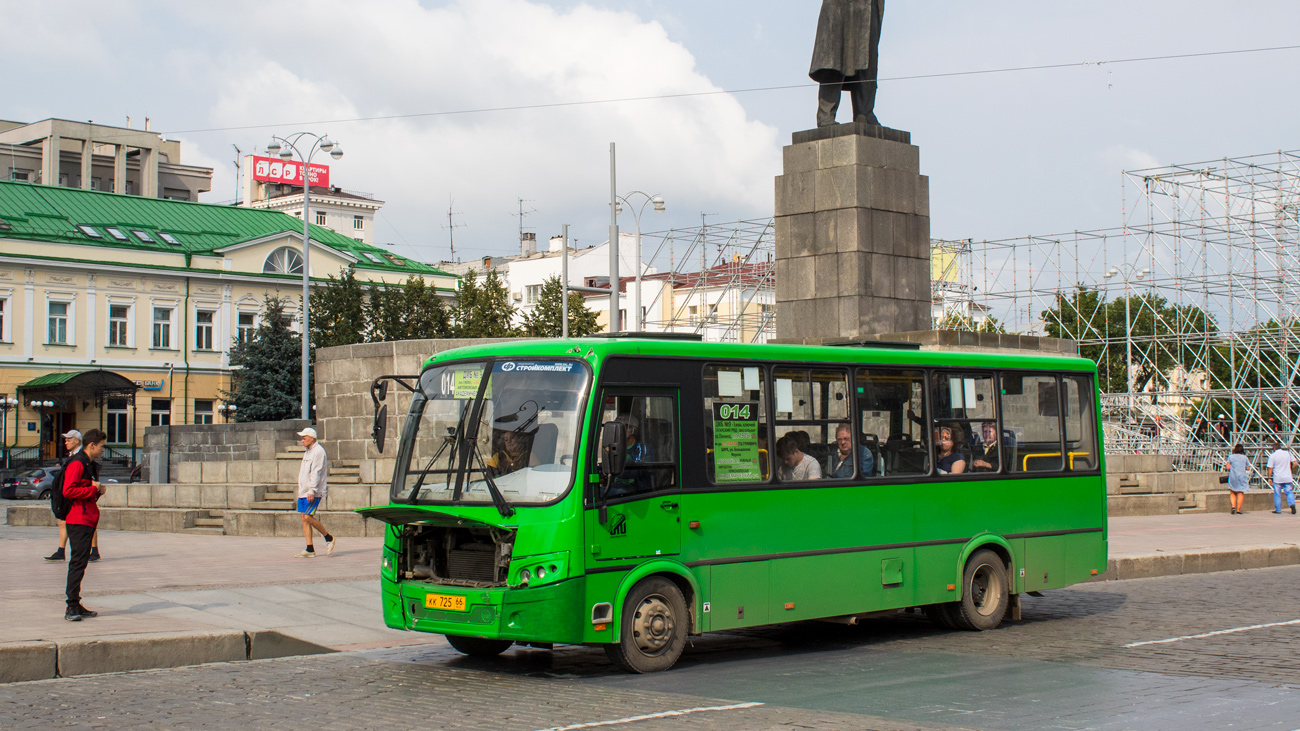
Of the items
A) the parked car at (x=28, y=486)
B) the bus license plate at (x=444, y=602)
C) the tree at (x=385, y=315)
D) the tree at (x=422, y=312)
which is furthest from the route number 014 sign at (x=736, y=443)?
the tree at (x=422, y=312)

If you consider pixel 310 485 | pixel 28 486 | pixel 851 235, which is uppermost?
pixel 851 235

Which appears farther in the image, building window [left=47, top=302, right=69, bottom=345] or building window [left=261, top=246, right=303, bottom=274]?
building window [left=261, top=246, right=303, bottom=274]

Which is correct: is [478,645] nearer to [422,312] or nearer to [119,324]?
[422,312]

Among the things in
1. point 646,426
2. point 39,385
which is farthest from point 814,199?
point 39,385

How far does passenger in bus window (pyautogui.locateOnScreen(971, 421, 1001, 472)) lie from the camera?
12.3 metres

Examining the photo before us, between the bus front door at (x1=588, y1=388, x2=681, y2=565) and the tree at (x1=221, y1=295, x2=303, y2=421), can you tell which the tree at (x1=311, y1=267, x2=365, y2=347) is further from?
the bus front door at (x1=588, y1=388, x2=681, y2=565)

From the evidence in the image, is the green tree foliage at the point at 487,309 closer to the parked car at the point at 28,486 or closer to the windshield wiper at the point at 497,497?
the parked car at the point at 28,486

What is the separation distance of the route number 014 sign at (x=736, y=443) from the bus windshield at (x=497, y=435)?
1.35m

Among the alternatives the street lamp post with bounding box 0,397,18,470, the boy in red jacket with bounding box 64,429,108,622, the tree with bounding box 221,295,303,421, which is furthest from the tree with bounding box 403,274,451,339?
the boy in red jacket with bounding box 64,429,108,622

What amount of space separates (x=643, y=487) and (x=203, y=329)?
54.9 metres

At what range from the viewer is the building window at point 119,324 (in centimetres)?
5759

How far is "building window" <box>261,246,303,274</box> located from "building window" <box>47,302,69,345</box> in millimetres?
9548

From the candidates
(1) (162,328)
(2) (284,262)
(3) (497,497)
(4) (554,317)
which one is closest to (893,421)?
(3) (497,497)

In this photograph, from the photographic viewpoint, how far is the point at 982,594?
489 inches
